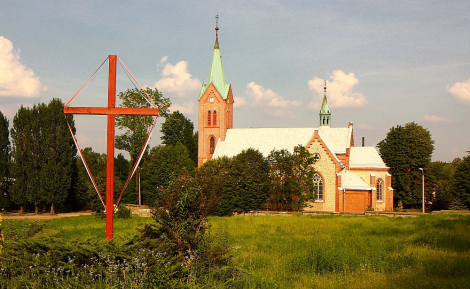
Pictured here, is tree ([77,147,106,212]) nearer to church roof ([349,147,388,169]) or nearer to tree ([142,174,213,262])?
tree ([142,174,213,262])

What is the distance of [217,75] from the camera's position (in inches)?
1834

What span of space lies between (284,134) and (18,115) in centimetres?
2877

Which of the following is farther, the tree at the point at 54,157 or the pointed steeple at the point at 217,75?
the pointed steeple at the point at 217,75

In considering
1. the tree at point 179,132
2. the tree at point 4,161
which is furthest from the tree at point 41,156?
the tree at point 179,132

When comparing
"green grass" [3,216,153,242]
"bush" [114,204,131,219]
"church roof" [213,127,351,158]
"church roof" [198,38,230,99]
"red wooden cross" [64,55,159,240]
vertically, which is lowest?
"bush" [114,204,131,219]

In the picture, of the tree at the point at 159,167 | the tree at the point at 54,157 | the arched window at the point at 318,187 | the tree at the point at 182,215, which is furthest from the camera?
the tree at the point at 159,167

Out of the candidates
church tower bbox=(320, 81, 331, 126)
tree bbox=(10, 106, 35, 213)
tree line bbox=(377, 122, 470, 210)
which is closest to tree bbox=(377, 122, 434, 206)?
tree line bbox=(377, 122, 470, 210)

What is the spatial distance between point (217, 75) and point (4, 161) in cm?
Answer: 2528

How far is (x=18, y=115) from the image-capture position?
121 ft

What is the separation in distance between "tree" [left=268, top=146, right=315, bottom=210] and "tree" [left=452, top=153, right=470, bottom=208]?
60.3 ft

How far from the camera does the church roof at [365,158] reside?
4231 centimetres

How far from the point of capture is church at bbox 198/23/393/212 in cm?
3762

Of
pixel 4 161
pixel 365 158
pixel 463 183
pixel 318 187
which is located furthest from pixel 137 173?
pixel 463 183

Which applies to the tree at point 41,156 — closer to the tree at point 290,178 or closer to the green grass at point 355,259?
the tree at point 290,178
